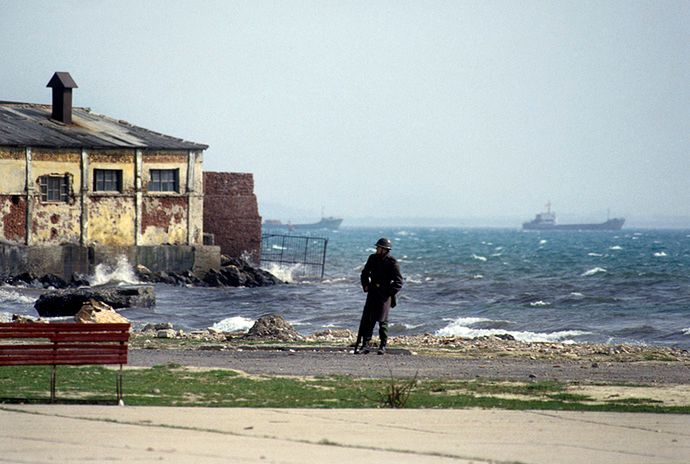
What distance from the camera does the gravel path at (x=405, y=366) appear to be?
1809 cm

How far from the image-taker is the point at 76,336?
1443 centimetres

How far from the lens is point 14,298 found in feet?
128

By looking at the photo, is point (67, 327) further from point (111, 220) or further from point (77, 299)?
point (111, 220)

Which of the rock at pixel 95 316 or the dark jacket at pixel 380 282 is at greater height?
the dark jacket at pixel 380 282

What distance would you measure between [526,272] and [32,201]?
3440cm

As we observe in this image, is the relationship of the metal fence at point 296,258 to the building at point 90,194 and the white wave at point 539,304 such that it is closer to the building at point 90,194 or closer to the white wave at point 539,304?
the building at point 90,194

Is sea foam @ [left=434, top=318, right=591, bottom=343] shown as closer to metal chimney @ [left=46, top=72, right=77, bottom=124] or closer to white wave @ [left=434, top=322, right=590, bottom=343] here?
white wave @ [left=434, top=322, right=590, bottom=343]

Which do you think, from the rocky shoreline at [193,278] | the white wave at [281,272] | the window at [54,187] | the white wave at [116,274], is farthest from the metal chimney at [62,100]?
the white wave at [281,272]

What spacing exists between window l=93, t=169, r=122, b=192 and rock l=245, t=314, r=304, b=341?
2398 cm

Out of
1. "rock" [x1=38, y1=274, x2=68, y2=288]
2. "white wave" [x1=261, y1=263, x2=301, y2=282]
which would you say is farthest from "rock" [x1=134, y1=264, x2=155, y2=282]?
"white wave" [x1=261, y1=263, x2=301, y2=282]

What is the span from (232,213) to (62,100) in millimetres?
8407

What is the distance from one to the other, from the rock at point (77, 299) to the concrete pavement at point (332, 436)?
58.1ft

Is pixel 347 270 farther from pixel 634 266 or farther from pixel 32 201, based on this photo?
pixel 32 201

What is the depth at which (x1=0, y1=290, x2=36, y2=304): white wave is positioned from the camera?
38562 mm
